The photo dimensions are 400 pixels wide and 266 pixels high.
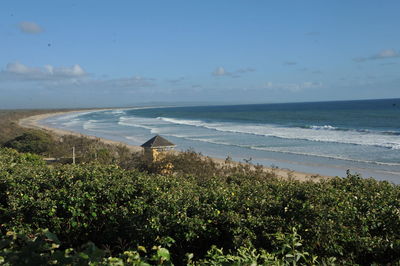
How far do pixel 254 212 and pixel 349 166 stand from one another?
1897 centimetres

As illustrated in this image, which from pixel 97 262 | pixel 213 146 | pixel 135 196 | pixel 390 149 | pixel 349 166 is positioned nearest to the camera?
pixel 97 262

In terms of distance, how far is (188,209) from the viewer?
16.8 ft

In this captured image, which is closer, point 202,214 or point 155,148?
point 202,214

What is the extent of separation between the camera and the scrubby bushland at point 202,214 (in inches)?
172

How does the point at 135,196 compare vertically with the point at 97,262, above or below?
below

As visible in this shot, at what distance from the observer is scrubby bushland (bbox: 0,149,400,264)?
436 centimetres

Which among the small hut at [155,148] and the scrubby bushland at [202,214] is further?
the small hut at [155,148]

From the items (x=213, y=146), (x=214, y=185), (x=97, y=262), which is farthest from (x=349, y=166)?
(x=97, y=262)

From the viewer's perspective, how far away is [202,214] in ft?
16.4

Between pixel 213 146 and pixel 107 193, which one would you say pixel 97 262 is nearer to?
pixel 107 193

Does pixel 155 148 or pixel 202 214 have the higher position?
pixel 202 214

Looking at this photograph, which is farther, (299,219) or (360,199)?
(360,199)

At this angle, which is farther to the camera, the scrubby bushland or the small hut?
the small hut

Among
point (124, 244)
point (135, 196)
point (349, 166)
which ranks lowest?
Result: point (349, 166)
